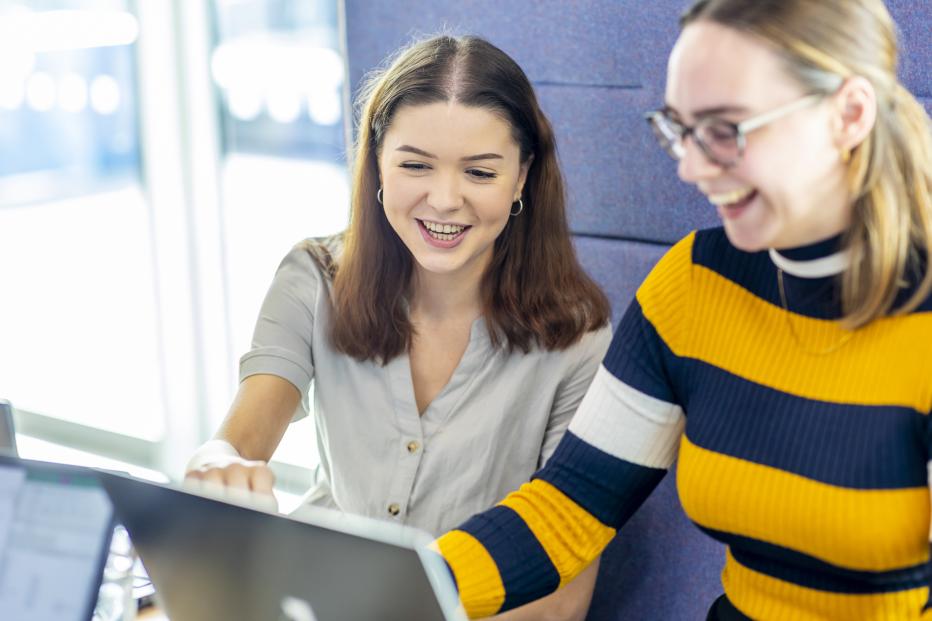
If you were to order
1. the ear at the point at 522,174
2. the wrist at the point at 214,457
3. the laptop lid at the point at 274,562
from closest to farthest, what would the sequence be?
the laptop lid at the point at 274,562 → the wrist at the point at 214,457 → the ear at the point at 522,174

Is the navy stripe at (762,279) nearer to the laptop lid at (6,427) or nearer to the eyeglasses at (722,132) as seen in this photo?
the eyeglasses at (722,132)

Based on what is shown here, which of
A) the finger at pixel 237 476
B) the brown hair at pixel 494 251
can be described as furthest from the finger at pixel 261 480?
the brown hair at pixel 494 251

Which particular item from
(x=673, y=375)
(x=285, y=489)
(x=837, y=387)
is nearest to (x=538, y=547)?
(x=673, y=375)

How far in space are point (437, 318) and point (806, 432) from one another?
0.74 metres

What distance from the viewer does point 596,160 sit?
193 centimetres

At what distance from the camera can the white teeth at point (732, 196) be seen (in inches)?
43.8

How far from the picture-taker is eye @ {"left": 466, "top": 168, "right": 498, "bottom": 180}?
1.66 m

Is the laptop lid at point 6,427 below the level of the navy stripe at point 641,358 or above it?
below

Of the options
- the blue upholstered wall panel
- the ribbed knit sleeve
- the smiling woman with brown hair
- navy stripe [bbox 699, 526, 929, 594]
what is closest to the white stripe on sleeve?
the ribbed knit sleeve

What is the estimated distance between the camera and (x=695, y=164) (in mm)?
1115

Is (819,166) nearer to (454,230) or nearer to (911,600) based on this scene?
(911,600)

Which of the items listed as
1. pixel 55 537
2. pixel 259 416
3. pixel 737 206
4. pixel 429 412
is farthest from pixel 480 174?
pixel 55 537

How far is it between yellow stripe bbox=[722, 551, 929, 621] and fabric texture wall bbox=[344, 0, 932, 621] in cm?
34

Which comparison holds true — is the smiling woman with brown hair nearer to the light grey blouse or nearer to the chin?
the light grey blouse
